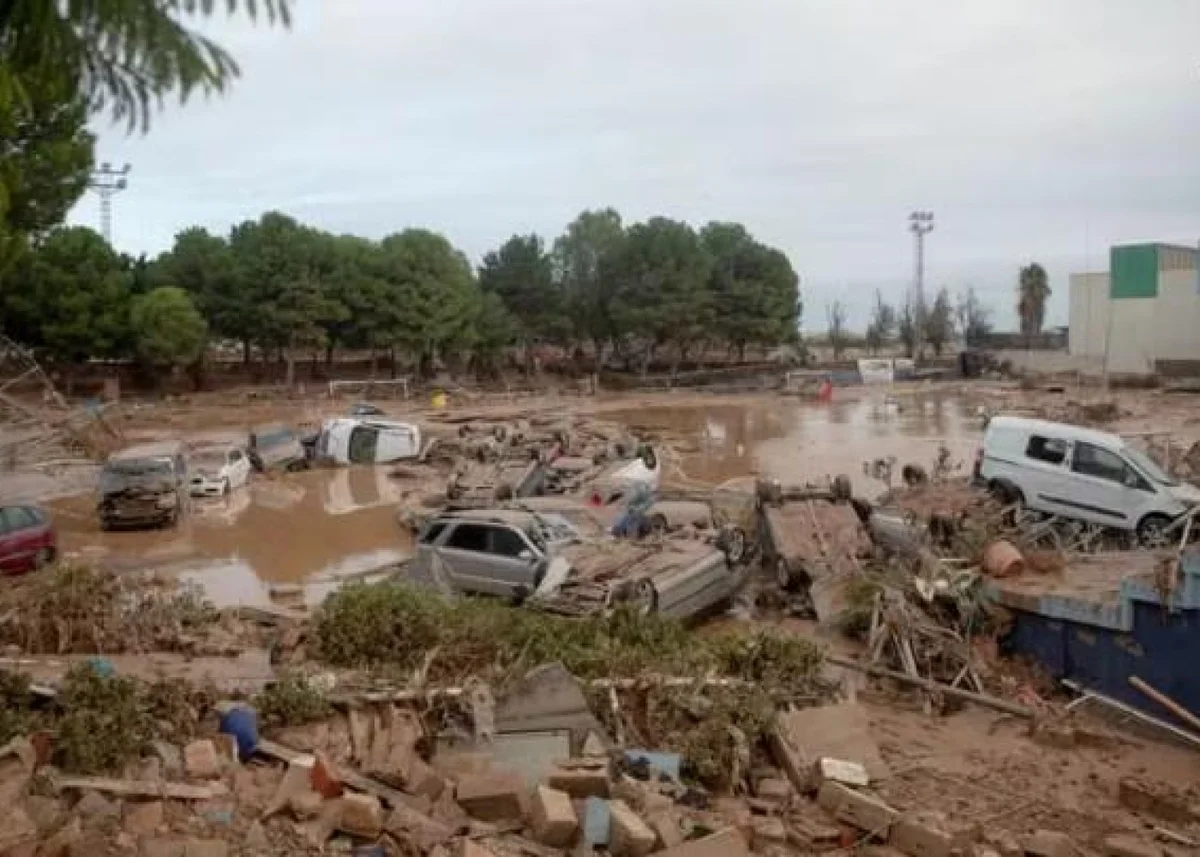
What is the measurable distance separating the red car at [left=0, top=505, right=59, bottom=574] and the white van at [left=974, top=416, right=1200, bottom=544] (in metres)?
15.1

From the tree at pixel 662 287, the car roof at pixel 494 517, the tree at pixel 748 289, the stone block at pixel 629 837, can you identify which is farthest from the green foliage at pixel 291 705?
the tree at pixel 748 289

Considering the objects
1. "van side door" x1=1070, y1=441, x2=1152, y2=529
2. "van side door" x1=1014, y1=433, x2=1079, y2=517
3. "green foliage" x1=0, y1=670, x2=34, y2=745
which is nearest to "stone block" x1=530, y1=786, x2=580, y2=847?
"green foliage" x1=0, y1=670, x2=34, y2=745

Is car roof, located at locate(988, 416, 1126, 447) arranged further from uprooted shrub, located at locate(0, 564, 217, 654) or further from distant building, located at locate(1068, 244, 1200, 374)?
distant building, located at locate(1068, 244, 1200, 374)

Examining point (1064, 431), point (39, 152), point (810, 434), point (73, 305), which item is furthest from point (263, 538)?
point (73, 305)

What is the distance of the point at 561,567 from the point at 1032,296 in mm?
105953

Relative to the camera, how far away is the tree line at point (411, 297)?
55.7 metres

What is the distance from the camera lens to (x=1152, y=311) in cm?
6469

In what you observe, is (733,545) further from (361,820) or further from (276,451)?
(276,451)

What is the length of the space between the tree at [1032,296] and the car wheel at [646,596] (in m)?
104

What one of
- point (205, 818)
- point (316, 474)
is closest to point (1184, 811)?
point (205, 818)

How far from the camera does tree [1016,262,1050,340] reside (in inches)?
4358

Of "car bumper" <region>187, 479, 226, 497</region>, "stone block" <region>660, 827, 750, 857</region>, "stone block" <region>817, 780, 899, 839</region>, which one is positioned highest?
"stone block" <region>660, 827, 750, 857</region>

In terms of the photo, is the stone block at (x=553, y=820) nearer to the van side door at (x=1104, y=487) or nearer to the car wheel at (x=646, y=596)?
the car wheel at (x=646, y=596)

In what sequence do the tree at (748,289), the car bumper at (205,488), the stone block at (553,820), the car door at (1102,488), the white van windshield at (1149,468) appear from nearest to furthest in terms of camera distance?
the stone block at (553,820)
the white van windshield at (1149,468)
the car door at (1102,488)
the car bumper at (205,488)
the tree at (748,289)
